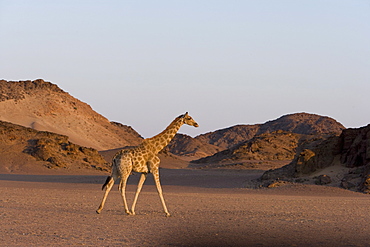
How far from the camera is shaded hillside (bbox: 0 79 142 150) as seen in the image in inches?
3949

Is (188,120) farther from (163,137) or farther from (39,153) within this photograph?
(39,153)

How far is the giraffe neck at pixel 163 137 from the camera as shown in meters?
18.4

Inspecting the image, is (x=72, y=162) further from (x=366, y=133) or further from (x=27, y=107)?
(x=27, y=107)

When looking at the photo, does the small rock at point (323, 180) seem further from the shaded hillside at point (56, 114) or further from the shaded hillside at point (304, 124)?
the shaded hillside at point (304, 124)

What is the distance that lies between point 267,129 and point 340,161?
133060 mm

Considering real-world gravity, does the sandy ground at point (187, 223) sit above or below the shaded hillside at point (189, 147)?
below

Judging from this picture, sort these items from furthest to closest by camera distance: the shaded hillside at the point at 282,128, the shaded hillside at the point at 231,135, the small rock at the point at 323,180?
the shaded hillside at the point at 231,135, the shaded hillside at the point at 282,128, the small rock at the point at 323,180

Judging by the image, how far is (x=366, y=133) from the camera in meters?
32.4

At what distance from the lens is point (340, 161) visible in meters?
33.8

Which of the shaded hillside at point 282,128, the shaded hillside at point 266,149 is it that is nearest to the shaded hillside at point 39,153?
the shaded hillside at point 266,149

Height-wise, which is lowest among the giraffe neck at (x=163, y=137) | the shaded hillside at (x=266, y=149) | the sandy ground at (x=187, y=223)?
the sandy ground at (x=187, y=223)

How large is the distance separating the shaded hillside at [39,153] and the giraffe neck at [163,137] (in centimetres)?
3750

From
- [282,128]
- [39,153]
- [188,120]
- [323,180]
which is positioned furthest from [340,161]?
[282,128]

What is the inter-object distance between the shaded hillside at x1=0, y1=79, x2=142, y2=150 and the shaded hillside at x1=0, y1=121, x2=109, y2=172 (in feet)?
113
